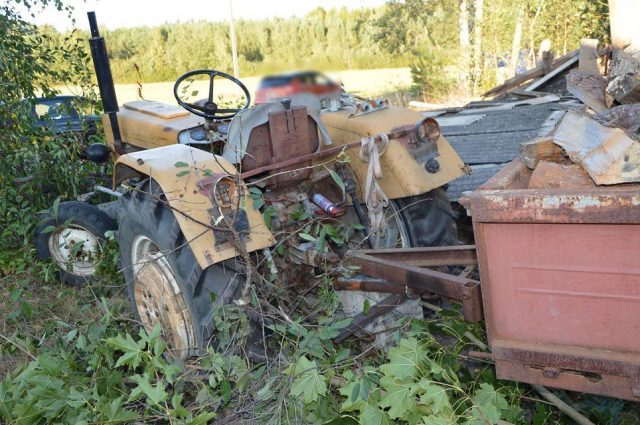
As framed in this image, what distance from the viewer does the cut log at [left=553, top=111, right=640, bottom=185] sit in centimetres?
197

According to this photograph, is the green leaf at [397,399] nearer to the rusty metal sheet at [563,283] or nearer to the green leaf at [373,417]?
the green leaf at [373,417]

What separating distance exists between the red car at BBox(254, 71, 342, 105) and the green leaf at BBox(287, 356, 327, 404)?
4.69 feet

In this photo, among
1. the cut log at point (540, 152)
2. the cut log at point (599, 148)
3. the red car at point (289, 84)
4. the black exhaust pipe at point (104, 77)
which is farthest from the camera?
the black exhaust pipe at point (104, 77)

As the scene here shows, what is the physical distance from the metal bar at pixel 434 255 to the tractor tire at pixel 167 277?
73 cm

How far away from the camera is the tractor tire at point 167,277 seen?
117 inches

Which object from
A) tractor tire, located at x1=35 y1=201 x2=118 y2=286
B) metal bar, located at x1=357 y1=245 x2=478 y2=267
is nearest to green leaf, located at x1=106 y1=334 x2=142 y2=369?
metal bar, located at x1=357 y1=245 x2=478 y2=267

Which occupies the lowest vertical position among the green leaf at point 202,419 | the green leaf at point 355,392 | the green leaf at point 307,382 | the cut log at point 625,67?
the green leaf at point 202,419

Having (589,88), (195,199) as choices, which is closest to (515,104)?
(589,88)

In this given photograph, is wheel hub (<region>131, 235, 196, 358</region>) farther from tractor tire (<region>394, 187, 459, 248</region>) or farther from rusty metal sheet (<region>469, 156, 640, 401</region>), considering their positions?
rusty metal sheet (<region>469, 156, 640, 401</region>)

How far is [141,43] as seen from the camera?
11797mm

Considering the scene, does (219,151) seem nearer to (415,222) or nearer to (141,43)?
(415,222)

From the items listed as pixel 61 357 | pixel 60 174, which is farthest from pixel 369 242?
pixel 60 174

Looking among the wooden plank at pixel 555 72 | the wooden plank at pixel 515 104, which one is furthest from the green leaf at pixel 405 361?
the wooden plank at pixel 555 72

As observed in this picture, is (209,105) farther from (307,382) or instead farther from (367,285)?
(307,382)
